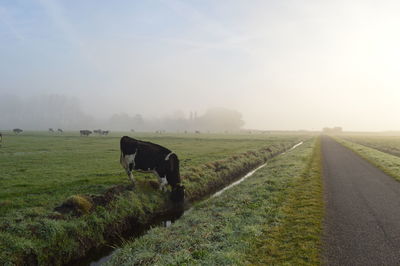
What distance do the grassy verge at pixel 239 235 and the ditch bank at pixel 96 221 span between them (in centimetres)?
224

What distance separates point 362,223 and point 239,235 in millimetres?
5364

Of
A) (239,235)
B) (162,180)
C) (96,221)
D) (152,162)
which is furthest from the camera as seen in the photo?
(162,180)

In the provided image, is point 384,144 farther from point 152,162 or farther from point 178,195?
point 152,162

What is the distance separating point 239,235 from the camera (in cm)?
927

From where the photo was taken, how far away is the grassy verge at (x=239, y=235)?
7562mm

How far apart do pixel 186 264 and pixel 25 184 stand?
15.7 metres

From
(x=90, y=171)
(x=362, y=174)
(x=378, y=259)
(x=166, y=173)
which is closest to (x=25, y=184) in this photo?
(x=90, y=171)

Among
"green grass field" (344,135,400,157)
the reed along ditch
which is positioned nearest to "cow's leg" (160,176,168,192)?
the reed along ditch

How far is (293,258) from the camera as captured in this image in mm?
7320

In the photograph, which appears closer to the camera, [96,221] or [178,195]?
[96,221]

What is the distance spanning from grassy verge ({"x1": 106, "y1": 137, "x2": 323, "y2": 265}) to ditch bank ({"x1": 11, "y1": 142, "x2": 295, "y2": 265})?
224cm

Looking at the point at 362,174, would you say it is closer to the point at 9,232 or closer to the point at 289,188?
the point at 289,188

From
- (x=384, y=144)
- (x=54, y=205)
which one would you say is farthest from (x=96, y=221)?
(x=384, y=144)

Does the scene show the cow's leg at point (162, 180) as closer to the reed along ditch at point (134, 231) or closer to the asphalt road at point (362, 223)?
the reed along ditch at point (134, 231)
